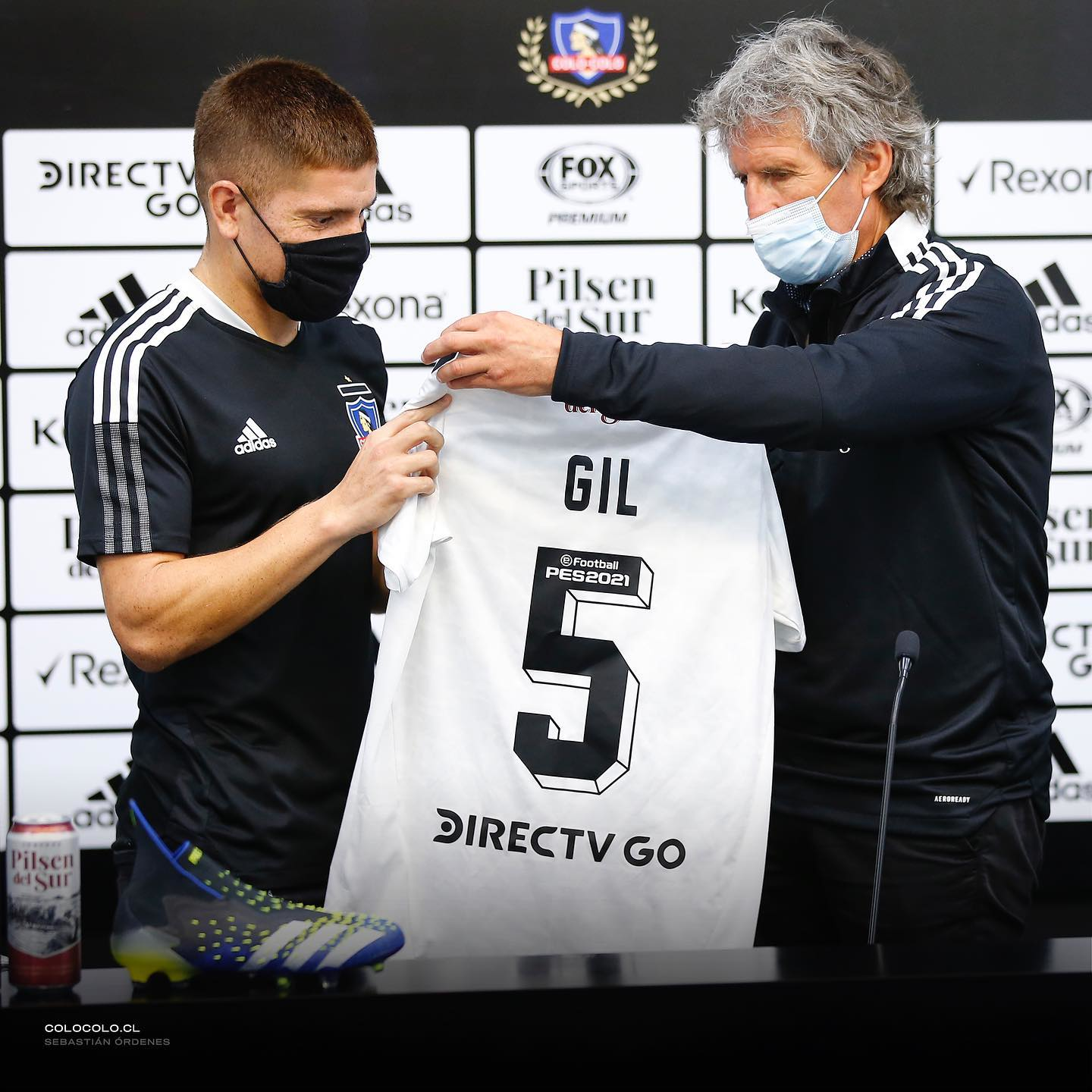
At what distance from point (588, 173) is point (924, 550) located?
5.31 feet

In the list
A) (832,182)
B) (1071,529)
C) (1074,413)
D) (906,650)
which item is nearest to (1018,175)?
(1074,413)

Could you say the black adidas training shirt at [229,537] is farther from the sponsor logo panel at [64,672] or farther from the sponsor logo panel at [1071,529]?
the sponsor logo panel at [1071,529]

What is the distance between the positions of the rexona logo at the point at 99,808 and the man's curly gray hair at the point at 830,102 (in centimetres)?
209

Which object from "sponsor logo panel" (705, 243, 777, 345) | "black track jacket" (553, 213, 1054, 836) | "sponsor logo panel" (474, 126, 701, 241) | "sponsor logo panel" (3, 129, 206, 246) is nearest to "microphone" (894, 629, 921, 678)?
"black track jacket" (553, 213, 1054, 836)

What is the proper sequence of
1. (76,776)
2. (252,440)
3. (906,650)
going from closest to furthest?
1. (906,650)
2. (252,440)
3. (76,776)

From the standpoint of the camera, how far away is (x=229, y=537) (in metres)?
1.34

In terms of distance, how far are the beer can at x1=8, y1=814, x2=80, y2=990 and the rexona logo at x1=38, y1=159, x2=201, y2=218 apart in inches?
78.0

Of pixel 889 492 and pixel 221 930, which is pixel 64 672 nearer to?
pixel 221 930

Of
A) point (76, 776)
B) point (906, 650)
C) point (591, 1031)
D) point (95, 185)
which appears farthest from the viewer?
point (76, 776)

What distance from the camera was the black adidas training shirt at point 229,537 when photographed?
127 centimetres

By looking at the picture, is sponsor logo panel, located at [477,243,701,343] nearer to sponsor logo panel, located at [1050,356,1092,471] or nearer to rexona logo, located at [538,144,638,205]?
rexona logo, located at [538,144,638,205]

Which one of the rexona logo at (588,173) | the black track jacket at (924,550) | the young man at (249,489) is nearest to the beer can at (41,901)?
the young man at (249,489)

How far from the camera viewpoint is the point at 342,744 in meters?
1.43

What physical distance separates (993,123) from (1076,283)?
43 centimetres
